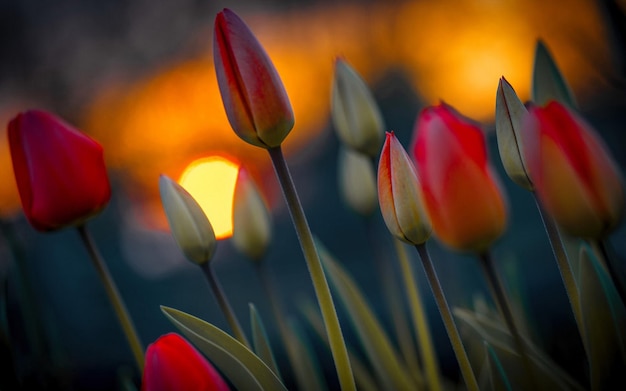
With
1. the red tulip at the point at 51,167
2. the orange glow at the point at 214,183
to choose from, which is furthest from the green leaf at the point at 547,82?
the orange glow at the point at 214,183

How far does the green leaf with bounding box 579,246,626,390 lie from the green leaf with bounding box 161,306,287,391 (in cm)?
13

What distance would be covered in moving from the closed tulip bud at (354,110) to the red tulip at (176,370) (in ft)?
0.53

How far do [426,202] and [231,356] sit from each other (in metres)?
0.11

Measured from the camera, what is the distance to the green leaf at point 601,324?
0.75 feet

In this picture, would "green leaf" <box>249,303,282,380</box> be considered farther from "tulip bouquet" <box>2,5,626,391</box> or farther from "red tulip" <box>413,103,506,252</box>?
"red tulip" <box>413,103,506,252</box>

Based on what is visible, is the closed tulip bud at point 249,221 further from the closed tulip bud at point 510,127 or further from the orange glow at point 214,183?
the orange glow at point 214,183

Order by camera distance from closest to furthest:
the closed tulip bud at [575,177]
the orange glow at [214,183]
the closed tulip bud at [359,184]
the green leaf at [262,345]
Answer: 1. the closed tulip bud at [575,177]
2. the green leaf at [262,345]
3. the closed tulip bud at [359,184]
4. the orange glow at [214,183]

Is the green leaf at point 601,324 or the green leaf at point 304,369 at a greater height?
the green leaf at point 601,324

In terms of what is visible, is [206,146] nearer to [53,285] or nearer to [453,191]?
[53,285]

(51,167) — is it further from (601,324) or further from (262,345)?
(601,324)

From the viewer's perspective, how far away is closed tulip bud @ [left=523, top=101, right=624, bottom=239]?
19 cm

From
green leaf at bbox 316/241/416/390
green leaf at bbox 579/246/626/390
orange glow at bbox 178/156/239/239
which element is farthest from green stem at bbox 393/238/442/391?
orange glow at bbox 178/156/239/239

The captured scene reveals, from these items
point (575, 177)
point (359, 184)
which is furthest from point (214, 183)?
point (575, 177)

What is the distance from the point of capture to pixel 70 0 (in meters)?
1.80
